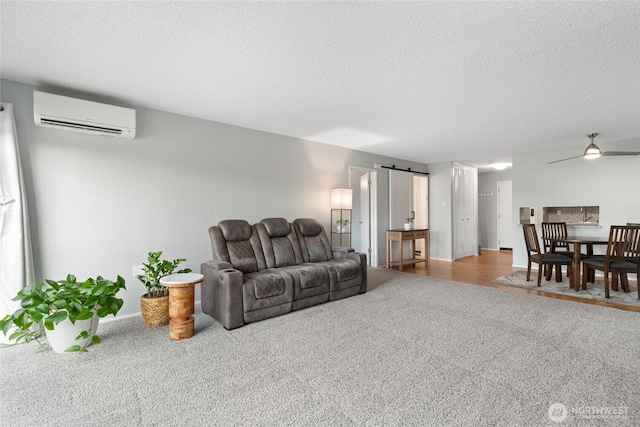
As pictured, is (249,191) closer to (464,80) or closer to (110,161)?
(110,161)

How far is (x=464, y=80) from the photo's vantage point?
270 cm

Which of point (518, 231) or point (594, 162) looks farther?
point (518, 231)

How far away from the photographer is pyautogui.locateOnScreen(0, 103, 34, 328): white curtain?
2.56 metres

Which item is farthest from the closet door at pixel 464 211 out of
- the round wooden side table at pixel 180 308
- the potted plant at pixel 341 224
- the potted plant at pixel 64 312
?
the potted plant at pixel 64 312

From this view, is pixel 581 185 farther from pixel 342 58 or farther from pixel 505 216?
pixel 342 58

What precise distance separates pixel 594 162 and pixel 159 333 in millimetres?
7046

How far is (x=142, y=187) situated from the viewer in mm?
3395

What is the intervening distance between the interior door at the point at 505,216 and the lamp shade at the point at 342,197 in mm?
5793

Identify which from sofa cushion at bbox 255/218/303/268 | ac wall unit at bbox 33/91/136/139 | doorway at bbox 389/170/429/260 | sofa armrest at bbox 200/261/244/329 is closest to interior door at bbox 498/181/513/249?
doorway at bbox 389/170/429/260

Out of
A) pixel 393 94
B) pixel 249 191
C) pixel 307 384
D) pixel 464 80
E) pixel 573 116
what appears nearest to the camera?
pixel 307 384

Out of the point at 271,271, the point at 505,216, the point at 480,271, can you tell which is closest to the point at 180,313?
the point at 271,271

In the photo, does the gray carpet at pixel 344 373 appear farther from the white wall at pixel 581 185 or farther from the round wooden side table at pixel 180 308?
the white wall at pixel 581 185

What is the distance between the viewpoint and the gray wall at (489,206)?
28.3 ft

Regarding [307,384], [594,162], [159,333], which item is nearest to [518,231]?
[594,162]
